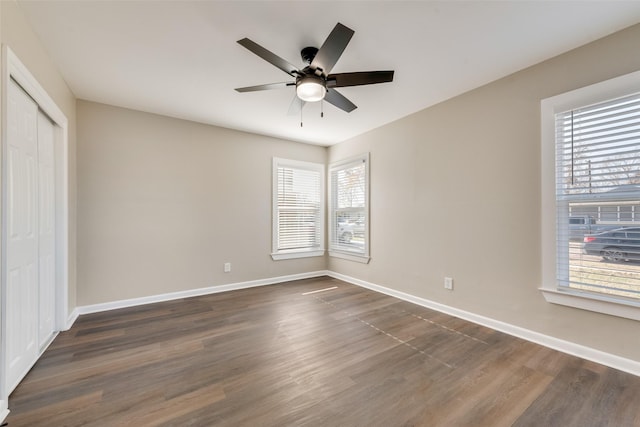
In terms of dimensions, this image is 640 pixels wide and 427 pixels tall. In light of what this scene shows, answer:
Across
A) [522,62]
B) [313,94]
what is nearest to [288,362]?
[313,94]

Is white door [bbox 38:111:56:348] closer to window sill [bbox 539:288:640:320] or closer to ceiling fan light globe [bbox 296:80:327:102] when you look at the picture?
A: ceiling fan light globe [bbox 296:80:327:102]

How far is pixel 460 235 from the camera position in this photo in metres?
3.02

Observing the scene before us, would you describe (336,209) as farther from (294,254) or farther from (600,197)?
(600,197)

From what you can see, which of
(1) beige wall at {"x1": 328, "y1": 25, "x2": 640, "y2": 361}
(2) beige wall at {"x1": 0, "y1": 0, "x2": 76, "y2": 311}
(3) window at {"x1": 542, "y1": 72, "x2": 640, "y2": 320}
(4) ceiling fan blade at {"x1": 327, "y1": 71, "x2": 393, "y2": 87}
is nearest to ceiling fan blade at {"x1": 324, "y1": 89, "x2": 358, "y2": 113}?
(4) ceiling fan blade at {"x1": 327, "y1": 71, "x2": 393, "y2": 87}

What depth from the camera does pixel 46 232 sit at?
2.37m

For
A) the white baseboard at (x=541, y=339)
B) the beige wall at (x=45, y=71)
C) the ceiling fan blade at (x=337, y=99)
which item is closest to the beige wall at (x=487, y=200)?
the white baseboard at (x=541, y=339)

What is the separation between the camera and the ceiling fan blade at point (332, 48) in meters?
1.58

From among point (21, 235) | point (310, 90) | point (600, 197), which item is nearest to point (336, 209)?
point (310, 90)

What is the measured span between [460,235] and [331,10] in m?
2.54

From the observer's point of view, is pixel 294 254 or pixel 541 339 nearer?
pixel 541 339

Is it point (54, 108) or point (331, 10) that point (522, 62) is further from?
point (54, 108)

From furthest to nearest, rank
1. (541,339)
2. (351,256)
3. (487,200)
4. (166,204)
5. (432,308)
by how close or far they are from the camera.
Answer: (351,256) → (166,204) → (432,308) → (487,200) → (541,339)

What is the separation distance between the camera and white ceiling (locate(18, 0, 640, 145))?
1.79 meters

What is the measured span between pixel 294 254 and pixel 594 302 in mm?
3715
